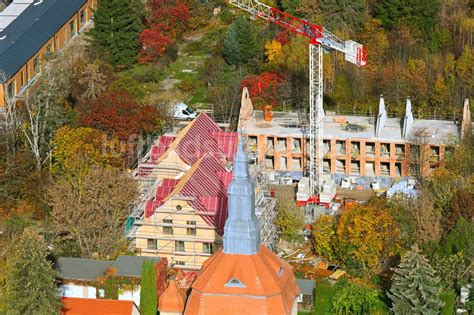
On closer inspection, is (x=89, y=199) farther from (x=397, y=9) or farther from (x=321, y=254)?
(x=397, y=9)

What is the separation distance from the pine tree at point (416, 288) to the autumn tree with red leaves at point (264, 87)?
29468 millimetres

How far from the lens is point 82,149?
3762 inches

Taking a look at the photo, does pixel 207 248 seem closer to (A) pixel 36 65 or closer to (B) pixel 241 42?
(B) pixel 241 42

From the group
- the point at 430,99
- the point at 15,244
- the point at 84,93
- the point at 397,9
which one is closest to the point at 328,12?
the point at 397,9

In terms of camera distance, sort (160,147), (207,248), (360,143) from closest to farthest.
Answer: (207,248) → (160,147) → (360,143)

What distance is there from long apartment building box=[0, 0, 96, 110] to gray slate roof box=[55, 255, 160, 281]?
68.6 feet

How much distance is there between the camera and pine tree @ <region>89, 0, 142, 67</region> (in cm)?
11375

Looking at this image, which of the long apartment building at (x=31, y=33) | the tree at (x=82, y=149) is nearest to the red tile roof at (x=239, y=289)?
the tree at (x=82, y=149)

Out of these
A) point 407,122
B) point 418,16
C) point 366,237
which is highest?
point 418,16

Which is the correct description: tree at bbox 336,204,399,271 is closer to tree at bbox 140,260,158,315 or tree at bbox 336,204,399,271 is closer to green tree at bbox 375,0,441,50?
tree at bbox 140,260,158,315

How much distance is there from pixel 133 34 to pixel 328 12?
46.6ft

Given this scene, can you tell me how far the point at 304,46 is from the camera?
364ft

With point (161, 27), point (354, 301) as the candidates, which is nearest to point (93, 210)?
point (354, 301)

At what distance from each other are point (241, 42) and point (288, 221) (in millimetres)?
25900
